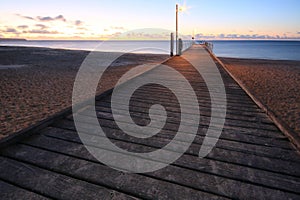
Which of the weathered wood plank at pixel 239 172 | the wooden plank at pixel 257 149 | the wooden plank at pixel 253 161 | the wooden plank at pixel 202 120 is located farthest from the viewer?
the wooden plank at pixel 202 120

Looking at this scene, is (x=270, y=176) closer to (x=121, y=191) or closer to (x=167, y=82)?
(x=121, y=191)

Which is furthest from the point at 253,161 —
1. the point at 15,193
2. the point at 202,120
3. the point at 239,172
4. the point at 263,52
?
the point at 263,52

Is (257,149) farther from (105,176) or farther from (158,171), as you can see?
(105,176)

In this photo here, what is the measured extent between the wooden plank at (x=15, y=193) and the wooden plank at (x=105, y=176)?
0.30 meters

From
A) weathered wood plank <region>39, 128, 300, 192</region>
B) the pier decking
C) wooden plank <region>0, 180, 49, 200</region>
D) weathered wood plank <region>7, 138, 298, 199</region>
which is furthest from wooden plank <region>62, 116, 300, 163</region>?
wooden plank <region>0, 180, 49, 200</region>

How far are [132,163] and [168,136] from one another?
0.78m

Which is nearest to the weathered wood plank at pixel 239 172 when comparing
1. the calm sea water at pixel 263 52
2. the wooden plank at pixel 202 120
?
the wooden plank at pixel 202 120

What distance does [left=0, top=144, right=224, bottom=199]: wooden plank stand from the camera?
5.31 feet

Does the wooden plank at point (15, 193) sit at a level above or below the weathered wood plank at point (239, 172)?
above

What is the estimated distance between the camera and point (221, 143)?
246 cm

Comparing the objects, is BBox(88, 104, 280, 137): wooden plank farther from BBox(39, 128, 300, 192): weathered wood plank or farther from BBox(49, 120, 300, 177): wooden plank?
BBox(39, 128, 300, 192): weathered wood plank

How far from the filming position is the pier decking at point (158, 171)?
1631 millimetres

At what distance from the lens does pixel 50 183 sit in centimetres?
172

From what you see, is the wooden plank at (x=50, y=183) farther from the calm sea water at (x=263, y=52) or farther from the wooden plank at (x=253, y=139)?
the calm sea water at (x=263, y=52)
